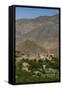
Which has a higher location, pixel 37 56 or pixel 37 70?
pixel 37 56

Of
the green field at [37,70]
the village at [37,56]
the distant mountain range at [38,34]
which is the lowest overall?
the green field at [37,70]

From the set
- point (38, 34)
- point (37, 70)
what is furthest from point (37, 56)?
point (38, 34)

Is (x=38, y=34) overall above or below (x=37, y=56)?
above

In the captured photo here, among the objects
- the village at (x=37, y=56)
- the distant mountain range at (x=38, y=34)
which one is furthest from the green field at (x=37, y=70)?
the distant mountain range at (x=38, y=34)

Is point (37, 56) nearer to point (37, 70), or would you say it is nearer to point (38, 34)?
point (37, 70)

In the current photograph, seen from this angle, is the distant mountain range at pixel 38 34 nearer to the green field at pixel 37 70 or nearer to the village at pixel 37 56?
the village at pixel 37 56

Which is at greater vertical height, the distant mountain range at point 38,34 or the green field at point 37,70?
the distant mountain range at point 38,34

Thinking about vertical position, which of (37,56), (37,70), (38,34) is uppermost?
(38,34)
